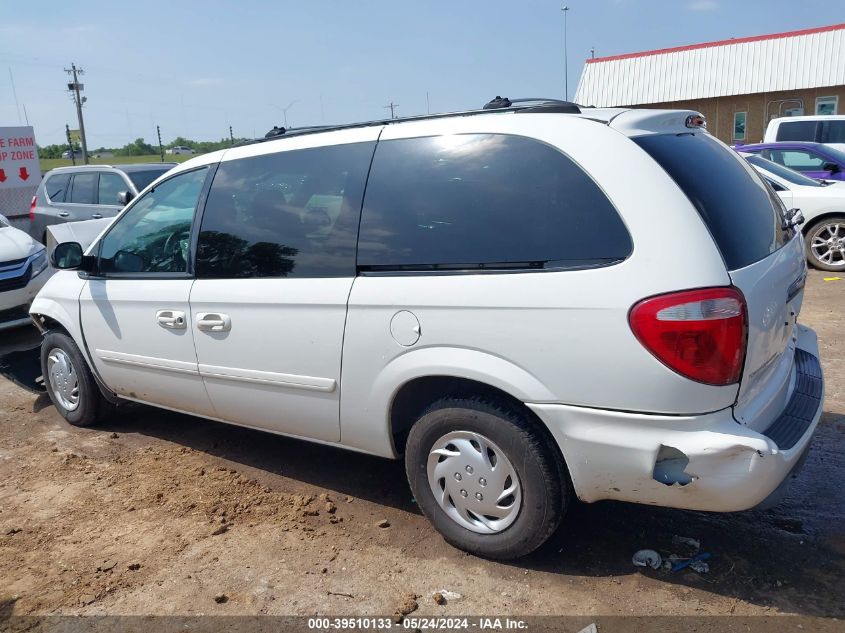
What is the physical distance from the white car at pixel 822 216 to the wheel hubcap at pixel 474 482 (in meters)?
7.93

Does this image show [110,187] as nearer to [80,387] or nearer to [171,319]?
[80,387]

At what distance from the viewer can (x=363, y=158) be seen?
344cm

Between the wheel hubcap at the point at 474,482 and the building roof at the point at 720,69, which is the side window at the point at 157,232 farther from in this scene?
the building roof at the point at 720,69

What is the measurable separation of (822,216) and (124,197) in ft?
31.6

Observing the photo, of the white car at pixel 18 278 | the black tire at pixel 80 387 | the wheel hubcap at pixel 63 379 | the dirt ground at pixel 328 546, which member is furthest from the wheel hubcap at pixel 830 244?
the white car at pixel 18 278

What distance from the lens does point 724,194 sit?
2.93 metres

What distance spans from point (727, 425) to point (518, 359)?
80cm

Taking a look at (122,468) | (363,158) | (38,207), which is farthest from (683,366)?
(38,207)

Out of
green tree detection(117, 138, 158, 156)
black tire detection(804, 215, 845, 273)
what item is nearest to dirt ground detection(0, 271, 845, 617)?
black tire detection(804, 215, 845, 273)

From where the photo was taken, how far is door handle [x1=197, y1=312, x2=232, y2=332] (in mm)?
3773

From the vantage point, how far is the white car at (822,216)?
9484mm

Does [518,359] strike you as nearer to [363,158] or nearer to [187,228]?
[363,158]

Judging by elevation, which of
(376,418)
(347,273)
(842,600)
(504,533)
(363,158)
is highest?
(363,158)

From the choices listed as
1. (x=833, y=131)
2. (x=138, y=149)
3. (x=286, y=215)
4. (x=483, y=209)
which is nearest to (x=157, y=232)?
(x=286, y=215)
